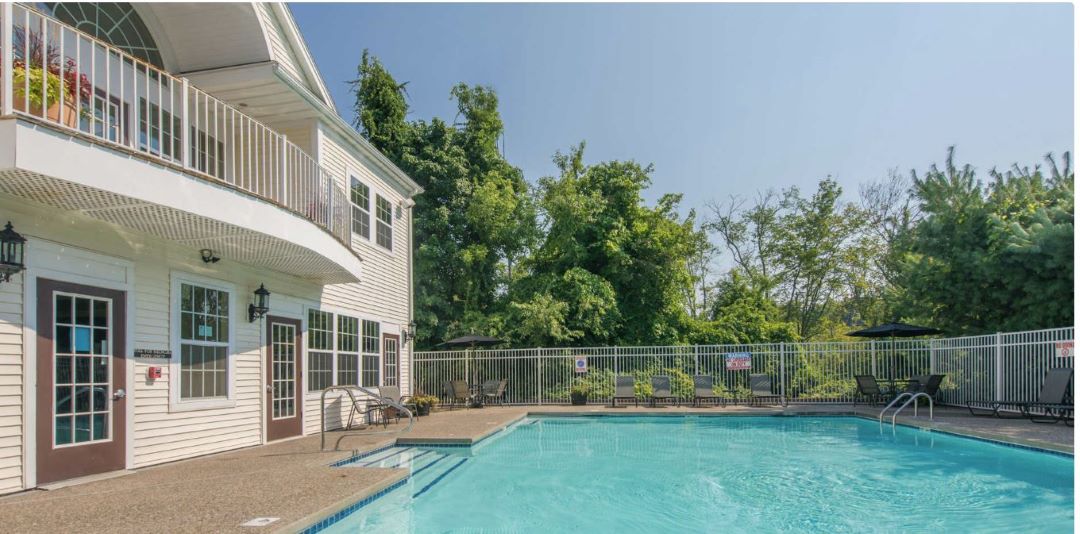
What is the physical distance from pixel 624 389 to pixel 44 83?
14212mm

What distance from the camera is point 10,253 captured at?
19.4ft

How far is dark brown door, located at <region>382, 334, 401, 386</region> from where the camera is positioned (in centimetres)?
1459

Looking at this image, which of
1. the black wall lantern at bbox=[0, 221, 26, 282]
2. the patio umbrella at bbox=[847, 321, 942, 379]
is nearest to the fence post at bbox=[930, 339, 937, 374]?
the patio umbrella at bbox=[847, 321, 942, 379]

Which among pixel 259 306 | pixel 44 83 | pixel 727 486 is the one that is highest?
pixel 44 83

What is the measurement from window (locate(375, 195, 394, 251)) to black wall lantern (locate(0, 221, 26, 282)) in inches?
315

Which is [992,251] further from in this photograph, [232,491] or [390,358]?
[232,491]

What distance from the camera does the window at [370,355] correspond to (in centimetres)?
1348

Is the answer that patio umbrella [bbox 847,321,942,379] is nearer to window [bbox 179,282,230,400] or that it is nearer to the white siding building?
the white siding building

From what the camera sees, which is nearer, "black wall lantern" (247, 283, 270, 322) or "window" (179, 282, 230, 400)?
"window" (179, 282, 230, 400)

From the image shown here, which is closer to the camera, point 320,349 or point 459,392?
point 320,349

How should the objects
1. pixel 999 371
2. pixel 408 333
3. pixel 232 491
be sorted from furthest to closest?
pixel 408 333 < pixel 999 371 < pixel 232 491

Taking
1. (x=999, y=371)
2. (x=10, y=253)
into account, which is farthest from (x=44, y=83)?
(x=999, y=371)

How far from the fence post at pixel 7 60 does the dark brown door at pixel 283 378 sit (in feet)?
18.0

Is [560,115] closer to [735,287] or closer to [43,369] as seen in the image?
[735,287]
